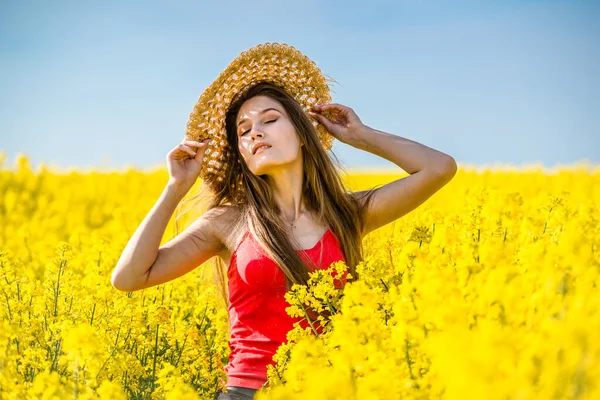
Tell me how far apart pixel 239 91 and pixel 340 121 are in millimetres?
531

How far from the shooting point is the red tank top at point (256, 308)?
3.13 meters

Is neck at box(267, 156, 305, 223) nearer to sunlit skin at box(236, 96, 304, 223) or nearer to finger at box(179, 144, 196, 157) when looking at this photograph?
sunlit skin at box(236, 96, 304, 223)

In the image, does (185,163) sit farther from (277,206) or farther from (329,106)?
(329,106)

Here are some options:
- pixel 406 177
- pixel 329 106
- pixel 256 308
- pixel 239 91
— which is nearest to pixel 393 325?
pixel 256 308

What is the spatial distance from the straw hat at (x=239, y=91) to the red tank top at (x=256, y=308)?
21.5 inches

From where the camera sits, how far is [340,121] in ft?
12.5

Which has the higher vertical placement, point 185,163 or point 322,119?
point 322,119

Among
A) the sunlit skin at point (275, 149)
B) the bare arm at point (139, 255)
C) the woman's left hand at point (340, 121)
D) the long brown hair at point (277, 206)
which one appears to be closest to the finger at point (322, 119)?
the woman's left hand at point (340, 121)

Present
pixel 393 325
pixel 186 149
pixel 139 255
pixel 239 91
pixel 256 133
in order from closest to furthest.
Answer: pixel 393 325 < pixel 139 255 < pixel 256 133 < pixel 186 149 < pixel 239 91

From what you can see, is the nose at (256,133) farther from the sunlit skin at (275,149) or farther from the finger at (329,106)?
the finger at (329,106)

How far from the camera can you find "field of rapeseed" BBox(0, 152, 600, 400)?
5.07 ft

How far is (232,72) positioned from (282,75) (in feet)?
0.82

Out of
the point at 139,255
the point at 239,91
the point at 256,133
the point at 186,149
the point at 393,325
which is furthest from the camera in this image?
the point at 239,91

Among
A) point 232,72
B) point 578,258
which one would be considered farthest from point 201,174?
point 578,258
